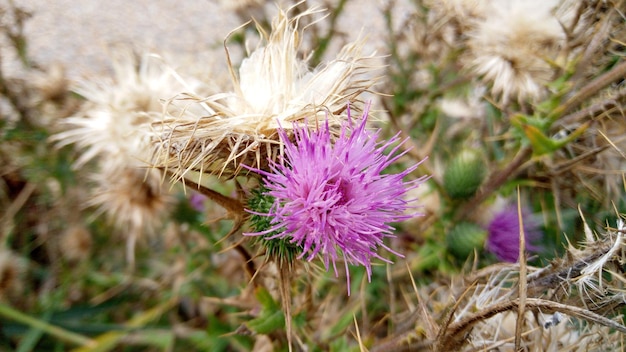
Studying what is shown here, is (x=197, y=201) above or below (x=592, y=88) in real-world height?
below

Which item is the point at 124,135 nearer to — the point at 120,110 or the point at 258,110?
the point at 120,110

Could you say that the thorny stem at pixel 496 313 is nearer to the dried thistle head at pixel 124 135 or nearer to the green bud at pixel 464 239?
the green bud at pixel 464 239

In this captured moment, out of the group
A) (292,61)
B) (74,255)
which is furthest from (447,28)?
(74,255)

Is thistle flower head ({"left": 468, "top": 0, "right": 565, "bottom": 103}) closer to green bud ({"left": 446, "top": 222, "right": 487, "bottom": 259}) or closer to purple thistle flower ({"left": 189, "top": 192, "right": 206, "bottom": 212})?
green bud ({"left": 446, "top": 222, "right": 487, "bottom": 259})

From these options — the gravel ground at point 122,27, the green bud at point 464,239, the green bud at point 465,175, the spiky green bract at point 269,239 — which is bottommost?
the green bud at point 464,239

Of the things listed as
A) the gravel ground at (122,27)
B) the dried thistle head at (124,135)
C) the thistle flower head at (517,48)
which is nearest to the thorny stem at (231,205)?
the dried thistle head at (124,135)

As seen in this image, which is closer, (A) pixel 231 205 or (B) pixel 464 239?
(A) pixel 231 205

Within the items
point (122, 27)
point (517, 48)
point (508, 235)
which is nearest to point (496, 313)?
point (508, 235)
